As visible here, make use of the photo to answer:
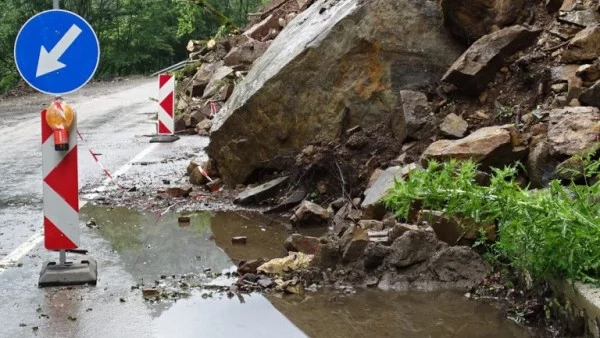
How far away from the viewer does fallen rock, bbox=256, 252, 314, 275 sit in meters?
6.09

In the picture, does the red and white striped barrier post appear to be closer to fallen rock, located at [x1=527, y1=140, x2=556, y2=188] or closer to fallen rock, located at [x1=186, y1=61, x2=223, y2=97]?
fallen rock, located at [x1=527, y1=140, x2=556, y2=188]

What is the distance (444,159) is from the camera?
23.4 ft

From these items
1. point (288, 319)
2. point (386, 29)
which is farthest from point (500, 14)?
point (288, 319)

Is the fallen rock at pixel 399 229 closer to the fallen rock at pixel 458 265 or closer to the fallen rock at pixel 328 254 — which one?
the fallen rock at pixel 458 265

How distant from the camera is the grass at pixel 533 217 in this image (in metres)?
4.50

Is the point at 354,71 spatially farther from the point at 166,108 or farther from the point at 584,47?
the point at 166,108

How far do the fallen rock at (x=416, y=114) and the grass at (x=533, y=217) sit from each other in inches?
84.4

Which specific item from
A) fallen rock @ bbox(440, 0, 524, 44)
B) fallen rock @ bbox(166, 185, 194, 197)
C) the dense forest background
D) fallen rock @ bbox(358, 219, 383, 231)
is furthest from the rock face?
the dense forest background

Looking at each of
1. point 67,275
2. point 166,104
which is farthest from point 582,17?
point 166,104

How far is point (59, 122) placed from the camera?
588 cm

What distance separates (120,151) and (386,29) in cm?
651

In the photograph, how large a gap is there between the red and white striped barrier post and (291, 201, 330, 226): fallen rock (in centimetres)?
236

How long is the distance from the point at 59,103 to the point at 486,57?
4.79 metres

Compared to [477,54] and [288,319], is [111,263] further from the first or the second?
[477,54]
